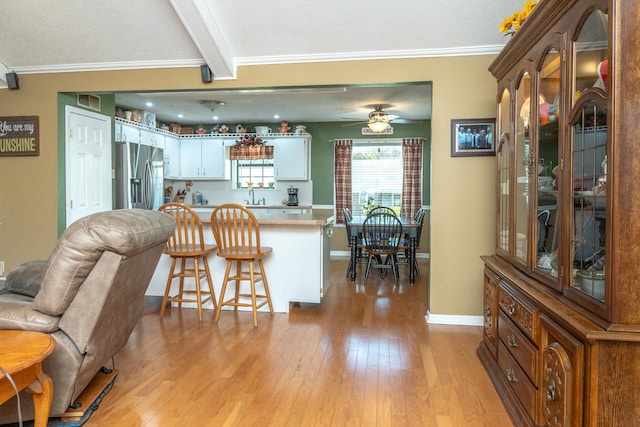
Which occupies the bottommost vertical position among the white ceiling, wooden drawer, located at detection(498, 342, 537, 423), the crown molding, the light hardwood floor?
the light hardwood floor

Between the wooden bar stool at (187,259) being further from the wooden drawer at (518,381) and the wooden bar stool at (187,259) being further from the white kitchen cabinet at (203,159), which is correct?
the white kitchen cabinet at (203,159)

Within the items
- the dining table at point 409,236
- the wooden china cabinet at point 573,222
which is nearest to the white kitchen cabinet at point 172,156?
the dining table at point 409,236

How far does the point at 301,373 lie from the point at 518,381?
1177mm

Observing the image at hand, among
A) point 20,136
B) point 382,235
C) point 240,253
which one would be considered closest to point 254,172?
point 382,235

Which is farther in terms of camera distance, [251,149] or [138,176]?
[251,149]

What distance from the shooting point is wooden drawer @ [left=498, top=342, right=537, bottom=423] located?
1.73 m

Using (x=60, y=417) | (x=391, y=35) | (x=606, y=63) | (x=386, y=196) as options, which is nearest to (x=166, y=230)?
(x=60, y=417)

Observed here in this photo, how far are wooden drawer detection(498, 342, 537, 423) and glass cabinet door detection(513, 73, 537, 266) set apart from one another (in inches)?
19.7

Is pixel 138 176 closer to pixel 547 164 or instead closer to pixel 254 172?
pixel 254 172

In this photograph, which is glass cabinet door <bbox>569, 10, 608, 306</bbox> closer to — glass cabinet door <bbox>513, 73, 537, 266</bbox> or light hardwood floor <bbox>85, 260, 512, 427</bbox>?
glass cabinet door <bbox>513, 73, 537, 266</bbox>

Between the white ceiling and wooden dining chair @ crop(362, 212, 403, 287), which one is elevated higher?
the white ceiling

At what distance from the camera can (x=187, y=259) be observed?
381cm

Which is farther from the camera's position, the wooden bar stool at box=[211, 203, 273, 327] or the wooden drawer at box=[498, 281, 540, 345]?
the wooden bar stool at box=[211, 203, 273, 327]

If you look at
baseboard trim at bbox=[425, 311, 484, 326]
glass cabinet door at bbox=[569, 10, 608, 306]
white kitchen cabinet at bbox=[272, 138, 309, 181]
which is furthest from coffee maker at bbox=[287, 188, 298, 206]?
glass cabinet door at bbox=[569, 10, 608, 306]
